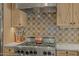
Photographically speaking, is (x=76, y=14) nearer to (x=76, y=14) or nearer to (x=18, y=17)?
(x=76, y=14)

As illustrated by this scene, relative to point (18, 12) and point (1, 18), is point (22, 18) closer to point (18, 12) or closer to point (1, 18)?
point (18, 12)

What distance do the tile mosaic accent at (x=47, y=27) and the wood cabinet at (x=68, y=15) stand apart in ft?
0.42

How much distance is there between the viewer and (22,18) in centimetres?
274

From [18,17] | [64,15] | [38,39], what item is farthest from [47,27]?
[18,17]

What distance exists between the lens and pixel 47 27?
274 cm

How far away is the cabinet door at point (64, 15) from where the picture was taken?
2.50 m

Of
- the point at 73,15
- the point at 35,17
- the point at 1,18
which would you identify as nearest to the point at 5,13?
the point at 1,18

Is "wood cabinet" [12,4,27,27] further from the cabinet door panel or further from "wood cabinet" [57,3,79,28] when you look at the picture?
the cabinet door panel

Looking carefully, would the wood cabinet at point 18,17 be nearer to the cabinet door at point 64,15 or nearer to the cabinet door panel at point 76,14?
the cabinet door at point 64,15

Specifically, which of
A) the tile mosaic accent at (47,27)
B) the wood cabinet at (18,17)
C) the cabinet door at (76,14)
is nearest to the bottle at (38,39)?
the tile mosaic accent at (47,27)

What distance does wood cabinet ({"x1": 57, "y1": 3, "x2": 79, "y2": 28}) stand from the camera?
8.13 feet

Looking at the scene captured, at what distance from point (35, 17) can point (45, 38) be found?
400 mm

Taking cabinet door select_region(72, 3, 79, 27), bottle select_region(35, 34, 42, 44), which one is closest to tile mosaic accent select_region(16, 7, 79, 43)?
bottle select_region(35, 34, 42, 44)

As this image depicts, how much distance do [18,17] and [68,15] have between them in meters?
0.83
